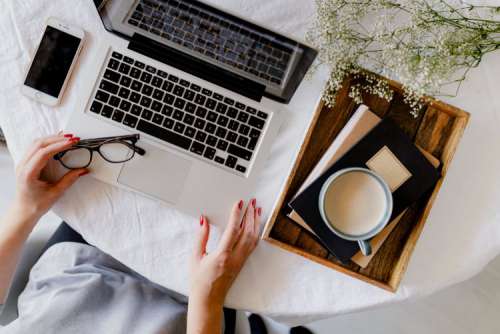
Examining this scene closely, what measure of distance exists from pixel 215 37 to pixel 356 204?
0.39 metres

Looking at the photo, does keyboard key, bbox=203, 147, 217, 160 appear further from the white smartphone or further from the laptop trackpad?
the white smartphone

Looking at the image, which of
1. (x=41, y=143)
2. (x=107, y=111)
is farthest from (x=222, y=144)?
(x=41, y=143)

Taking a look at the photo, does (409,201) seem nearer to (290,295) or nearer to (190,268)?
(290,295)

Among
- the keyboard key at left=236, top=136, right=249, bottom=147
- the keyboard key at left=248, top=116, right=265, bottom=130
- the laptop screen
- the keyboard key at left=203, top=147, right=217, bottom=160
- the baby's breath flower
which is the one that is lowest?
the keyboard key at left=203, top=147, right=217, bottom=160

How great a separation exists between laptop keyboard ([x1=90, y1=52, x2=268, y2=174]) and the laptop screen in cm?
6

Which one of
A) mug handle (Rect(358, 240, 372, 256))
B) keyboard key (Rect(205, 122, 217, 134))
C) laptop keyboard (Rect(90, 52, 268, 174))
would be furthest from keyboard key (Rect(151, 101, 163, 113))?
mug handle (Rect(358, 240, 372, 256))

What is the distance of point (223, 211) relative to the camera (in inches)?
32.2

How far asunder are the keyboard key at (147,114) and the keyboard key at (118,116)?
4 cm

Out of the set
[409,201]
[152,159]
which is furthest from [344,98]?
[152,159]

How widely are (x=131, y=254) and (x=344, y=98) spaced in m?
0.52

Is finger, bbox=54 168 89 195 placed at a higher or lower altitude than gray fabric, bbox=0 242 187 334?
higher

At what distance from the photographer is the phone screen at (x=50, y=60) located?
816 millimetres

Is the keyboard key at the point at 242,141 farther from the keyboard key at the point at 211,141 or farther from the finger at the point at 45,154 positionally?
the finger at the point at 45,154

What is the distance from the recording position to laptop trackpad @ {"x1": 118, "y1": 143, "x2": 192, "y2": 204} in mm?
808
